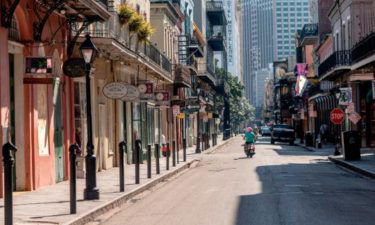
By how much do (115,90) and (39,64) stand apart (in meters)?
3.79

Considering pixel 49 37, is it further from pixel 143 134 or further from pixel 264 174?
pixel 143 134

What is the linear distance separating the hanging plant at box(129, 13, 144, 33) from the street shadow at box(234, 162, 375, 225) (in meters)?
9.22

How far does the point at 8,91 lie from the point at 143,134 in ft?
66.9

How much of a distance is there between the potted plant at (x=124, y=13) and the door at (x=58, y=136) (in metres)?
7.92

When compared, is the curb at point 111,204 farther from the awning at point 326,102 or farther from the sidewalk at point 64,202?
the awning at point 326,102

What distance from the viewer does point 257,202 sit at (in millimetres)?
15023

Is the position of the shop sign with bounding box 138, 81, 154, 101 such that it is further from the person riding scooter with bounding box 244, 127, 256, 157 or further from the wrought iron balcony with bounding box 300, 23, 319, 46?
the wrought iron balcony with bounding box 300, 23, 319, 46

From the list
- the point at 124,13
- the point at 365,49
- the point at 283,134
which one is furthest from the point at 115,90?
the point at 283,134

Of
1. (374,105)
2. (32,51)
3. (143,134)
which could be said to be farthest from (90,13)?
(374,105)

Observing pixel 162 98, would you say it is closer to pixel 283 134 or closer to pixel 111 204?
pixel 111 204

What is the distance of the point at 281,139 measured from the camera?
63.6m

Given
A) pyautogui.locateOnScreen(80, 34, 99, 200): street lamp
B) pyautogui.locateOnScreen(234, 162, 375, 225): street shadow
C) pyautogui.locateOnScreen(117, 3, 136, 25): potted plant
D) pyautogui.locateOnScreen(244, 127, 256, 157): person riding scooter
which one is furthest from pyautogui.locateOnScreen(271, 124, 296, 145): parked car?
pyautogui.locateOnScreen(80, 34, 99, 200): street lamp

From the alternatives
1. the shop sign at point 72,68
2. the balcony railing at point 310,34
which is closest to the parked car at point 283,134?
the balcony railing at point 310,34

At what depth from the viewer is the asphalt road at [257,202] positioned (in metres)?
12.4
